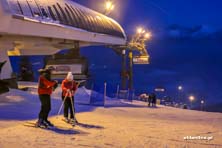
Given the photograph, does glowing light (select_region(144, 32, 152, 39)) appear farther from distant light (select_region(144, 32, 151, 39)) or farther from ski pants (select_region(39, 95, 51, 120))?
ski pants (select_region(39, 95, 51, 120))

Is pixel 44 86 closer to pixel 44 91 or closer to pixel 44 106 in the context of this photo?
pixel 44 91

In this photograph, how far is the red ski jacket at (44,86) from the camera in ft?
37.7

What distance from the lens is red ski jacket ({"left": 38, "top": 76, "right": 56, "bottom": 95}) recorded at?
37.7 feet

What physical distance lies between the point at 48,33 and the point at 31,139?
19219mm

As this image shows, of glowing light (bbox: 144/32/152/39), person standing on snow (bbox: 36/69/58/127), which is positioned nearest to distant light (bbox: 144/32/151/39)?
glowing light (bbox: 144/32/152/39)

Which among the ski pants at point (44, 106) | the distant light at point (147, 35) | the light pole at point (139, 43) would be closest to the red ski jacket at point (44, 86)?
the ski pants at point (44, 106)

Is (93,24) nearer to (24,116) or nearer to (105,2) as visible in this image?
(105,2)

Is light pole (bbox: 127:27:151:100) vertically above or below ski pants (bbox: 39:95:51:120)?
above

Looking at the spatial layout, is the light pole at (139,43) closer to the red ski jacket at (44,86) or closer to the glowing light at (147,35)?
the glowing light at (147,35)

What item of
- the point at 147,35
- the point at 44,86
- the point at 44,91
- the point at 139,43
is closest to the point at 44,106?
the point at 44,91

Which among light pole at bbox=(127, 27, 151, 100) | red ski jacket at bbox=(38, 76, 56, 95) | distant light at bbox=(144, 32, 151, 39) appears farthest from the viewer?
distant light at bbox=(144, 32, 151, 39)

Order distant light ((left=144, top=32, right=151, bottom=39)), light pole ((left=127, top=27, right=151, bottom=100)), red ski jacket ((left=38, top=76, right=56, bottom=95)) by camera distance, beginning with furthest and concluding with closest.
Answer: distant light ((left=144, top=32, right=151, bottom=39)), light pole ((left=127, top=27, right=151, bottom=100)), red ski jacket ((left=38, top=76, right=56, bottom=95))

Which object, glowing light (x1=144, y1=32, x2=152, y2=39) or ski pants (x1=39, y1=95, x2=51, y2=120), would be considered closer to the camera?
ski pants (x1=39, y1=95, x2=51, y2=120)

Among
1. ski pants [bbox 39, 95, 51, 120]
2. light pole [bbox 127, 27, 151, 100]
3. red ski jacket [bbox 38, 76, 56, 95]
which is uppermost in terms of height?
light pole [bbox 127, 27, 151, 100]
